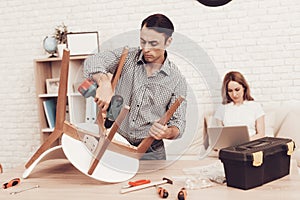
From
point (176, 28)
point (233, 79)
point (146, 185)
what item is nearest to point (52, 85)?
point (176, 28)

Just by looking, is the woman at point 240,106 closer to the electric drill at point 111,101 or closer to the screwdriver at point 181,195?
the electric drill at point 111,101

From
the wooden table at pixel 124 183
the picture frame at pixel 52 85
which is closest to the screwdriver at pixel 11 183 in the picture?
the wooden table at pixel 124 183

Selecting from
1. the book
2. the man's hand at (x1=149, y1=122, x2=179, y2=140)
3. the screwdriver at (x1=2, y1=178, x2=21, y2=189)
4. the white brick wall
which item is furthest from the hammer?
the book

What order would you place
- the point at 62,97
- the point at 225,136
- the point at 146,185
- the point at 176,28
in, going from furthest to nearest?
1. the point at 176,28
2. the point at 225,136
3. the point at 62,97
4. the point at 146,185

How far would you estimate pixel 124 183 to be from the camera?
148 cm

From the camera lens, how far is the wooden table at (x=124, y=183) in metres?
1.30

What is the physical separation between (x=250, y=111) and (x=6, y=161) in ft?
8.39

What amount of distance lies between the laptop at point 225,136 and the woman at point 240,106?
1.31 m

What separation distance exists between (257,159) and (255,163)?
0.05 feet

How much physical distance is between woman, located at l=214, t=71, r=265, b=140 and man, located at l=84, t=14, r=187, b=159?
6.58 ft

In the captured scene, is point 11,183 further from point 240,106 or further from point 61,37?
point 61,37

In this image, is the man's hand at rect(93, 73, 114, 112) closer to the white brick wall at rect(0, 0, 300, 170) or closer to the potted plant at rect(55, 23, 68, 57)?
the white brick wall at rect(0, 0, 300, 170)

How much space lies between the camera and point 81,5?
4117 mm

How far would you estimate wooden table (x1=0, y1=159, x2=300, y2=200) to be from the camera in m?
1.30
